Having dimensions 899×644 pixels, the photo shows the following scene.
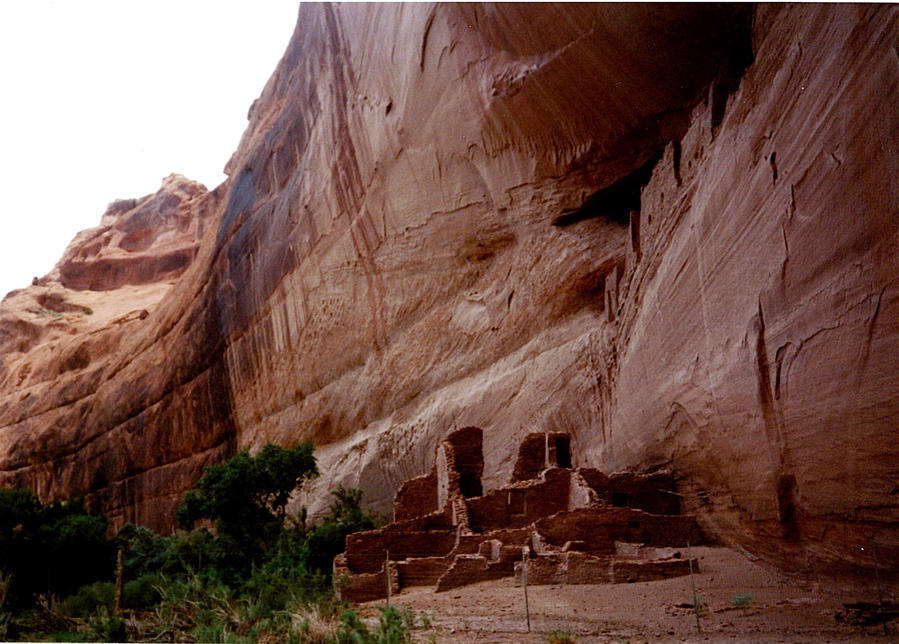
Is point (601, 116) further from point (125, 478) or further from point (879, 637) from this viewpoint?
point (125, 478)

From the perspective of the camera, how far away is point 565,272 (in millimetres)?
17703

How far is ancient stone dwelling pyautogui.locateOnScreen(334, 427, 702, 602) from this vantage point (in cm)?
1017

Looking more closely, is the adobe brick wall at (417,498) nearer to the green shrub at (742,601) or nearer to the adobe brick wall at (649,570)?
the adobe brick wall at (649,570)

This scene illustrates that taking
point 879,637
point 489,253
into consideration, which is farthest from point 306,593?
point 489,253

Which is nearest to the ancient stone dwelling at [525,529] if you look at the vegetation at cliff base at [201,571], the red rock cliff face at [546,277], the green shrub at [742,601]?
the red rock cliff face at [546,277]

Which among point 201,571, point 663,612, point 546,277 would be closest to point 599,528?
point 663,612

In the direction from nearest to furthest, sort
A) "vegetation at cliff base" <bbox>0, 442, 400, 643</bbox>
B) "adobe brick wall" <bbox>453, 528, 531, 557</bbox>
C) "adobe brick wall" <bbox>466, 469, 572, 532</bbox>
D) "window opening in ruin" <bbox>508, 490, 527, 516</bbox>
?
"vegetation at cliff base" <bbox>0, 442, 400, 643</bbox> → "adobe brick wall" <bbox>453, 528, 531, 557</bbox> → "adobe brick wall" <bbox>466, 469, 572, 532</bbox> → "window opening in ruin" <bbox>508, 490, 527, 516</bbox>

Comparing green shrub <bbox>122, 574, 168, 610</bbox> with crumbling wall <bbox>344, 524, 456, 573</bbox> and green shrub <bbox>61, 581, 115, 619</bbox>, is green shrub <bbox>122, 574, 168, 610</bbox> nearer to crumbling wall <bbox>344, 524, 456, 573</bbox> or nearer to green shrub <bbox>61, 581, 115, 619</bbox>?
green shrub <bbox>61, 581, 115, 619</bbox>

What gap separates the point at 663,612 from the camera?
822 cm

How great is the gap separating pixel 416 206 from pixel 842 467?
13.7 meters

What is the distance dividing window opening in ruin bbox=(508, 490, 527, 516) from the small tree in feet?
22.6

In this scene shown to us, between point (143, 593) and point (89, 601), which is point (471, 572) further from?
point (89, 601)

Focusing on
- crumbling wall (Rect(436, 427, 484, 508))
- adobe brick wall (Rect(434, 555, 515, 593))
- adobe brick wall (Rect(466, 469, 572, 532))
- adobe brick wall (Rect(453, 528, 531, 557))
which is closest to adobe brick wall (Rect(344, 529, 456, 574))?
adobe brick wall (Rect(466, 469, 572, 532))

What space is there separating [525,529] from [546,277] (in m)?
7.62
